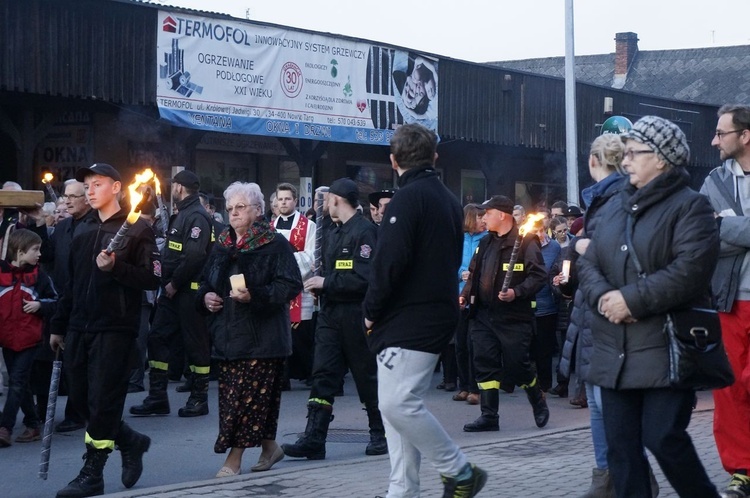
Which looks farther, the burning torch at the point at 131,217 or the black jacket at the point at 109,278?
the black jacket at the point at 109,278

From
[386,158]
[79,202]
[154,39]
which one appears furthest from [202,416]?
[386,158]

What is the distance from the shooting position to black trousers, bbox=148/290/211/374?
10.7 meters

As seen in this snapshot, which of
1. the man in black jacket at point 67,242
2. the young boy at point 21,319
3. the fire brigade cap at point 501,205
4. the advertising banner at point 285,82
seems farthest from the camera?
the advertising banner at point 285,82

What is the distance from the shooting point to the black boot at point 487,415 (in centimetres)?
1006

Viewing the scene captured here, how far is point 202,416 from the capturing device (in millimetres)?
10711

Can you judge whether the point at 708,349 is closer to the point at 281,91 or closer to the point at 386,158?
the point at 281,91

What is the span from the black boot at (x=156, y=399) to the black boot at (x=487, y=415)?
2.71 m

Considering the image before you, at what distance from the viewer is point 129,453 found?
7.45 m

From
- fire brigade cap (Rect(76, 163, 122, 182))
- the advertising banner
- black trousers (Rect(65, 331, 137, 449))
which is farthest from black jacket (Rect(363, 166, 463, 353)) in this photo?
the advertising banner

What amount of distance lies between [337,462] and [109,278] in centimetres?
203

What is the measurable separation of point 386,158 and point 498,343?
15674 mm

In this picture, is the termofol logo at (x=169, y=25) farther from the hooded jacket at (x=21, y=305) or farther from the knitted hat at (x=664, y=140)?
the knitted hat at (x=664, y=140)

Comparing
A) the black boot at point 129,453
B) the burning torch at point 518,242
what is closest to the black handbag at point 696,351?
the black boot at point 129,453

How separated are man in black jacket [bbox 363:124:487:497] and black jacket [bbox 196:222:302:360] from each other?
Answer: 62.3 inches
